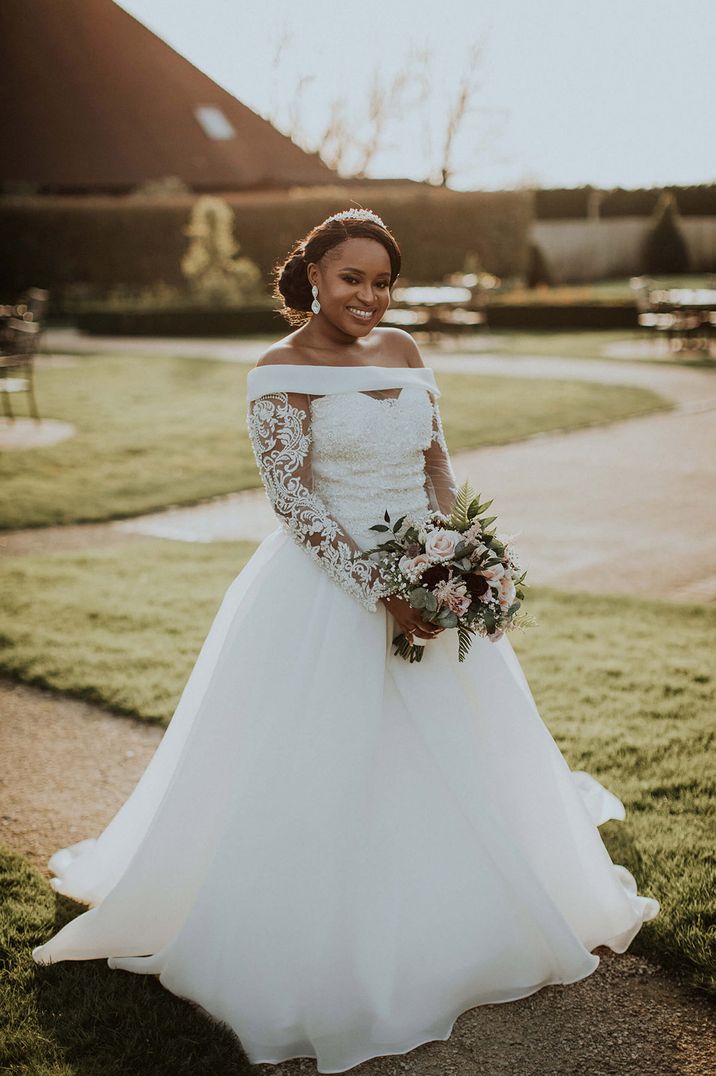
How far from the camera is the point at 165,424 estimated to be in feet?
42.1

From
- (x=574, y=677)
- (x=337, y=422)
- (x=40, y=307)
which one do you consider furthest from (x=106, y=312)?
(x=337, y=422)

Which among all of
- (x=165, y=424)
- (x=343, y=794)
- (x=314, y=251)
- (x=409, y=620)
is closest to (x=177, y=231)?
(x=165, y=424)

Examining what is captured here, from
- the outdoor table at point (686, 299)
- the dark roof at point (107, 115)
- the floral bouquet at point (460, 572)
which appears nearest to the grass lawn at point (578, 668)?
the floral bouquet at point (460, 572)

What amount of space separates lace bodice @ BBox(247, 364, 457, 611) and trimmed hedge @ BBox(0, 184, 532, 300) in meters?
25.0

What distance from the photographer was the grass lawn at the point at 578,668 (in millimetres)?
3611

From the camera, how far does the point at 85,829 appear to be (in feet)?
13.0

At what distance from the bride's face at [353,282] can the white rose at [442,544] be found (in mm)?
708

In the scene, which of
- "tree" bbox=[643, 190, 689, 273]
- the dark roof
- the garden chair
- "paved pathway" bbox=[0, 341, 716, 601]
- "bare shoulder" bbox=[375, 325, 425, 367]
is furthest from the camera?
"tree" bbox=[643, 190, 689, 273]

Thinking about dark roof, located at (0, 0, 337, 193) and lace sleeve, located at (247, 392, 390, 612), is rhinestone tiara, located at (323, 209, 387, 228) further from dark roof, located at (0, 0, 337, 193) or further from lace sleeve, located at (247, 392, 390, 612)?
dark roof, located at (0, 0, 337, 193)

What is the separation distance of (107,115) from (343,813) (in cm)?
3643

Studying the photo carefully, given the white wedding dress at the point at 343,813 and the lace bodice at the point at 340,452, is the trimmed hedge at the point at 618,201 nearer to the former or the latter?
the lace bodice at the point at 340,452

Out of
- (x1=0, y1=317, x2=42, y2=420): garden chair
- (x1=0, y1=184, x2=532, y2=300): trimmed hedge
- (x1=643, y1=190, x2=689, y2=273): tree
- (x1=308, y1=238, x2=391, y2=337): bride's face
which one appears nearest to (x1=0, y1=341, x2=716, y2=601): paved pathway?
(x1=308, y1=238, x2=391, y2=337): bride's face

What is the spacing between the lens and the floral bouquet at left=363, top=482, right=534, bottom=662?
9.30 feet

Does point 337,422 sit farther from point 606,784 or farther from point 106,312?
point 106,312
